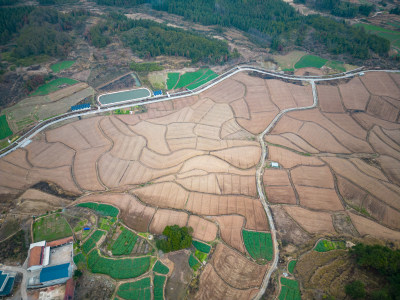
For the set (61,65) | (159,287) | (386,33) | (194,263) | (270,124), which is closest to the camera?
(159,287)

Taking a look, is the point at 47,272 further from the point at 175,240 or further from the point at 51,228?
the point at 175,240

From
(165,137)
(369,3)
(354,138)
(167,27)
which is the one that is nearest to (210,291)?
(165,137)

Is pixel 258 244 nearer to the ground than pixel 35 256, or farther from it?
nearer to the ground

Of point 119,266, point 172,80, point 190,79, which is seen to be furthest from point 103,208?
point 190,79

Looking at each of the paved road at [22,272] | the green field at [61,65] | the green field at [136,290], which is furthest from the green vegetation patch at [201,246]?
the green field at [61,65]

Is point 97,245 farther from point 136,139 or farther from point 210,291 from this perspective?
point 136,139

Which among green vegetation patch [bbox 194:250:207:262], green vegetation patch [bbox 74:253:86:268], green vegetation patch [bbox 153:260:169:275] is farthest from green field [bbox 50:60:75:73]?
green vegetation patch [bbox 194:250:207:262]

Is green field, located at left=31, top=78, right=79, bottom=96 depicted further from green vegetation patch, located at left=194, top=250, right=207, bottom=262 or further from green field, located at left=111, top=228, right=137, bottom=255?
green vegetation patch, located at left=194, top=250, right=207, bottom=262
